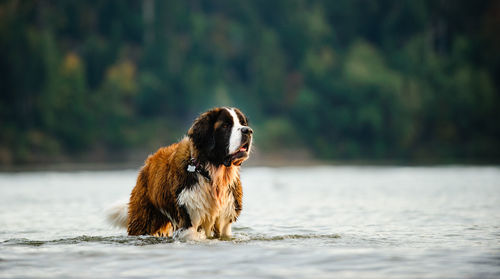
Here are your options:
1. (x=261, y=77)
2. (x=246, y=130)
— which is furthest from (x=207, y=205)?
(x=261, y=77)

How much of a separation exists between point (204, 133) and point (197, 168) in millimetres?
439

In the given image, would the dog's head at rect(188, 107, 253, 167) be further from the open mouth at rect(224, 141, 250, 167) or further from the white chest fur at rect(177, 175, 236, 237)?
the white chest fur at rect(177, 175, 236, 237)

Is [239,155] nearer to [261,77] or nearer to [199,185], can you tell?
[199,185]

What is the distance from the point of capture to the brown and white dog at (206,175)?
28.0 ft

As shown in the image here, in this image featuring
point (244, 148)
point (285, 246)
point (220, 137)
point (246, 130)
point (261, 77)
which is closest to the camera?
point (246, 130)

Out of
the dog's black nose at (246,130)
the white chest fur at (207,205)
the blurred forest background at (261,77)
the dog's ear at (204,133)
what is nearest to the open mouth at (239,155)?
the dog's black nose at (246,130)

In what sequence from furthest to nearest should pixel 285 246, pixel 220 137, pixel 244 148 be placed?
pixel 285 246 < pixel 220 137 < pixel 244 148

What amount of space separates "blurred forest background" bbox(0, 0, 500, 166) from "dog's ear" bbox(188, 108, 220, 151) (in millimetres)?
48151

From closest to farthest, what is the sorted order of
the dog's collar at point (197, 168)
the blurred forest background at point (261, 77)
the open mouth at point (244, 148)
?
the open mouth at point (244, 148)
the dog's collar at point (197, 168)
the blurred forest background at point (261, 77)

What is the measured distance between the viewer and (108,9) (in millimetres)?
78688

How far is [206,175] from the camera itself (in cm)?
864

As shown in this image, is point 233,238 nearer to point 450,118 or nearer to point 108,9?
point 450,118

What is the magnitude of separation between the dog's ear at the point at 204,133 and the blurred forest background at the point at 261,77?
4815cm

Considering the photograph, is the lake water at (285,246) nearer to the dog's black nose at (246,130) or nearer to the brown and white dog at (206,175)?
the brown and white dog at (206,175)
